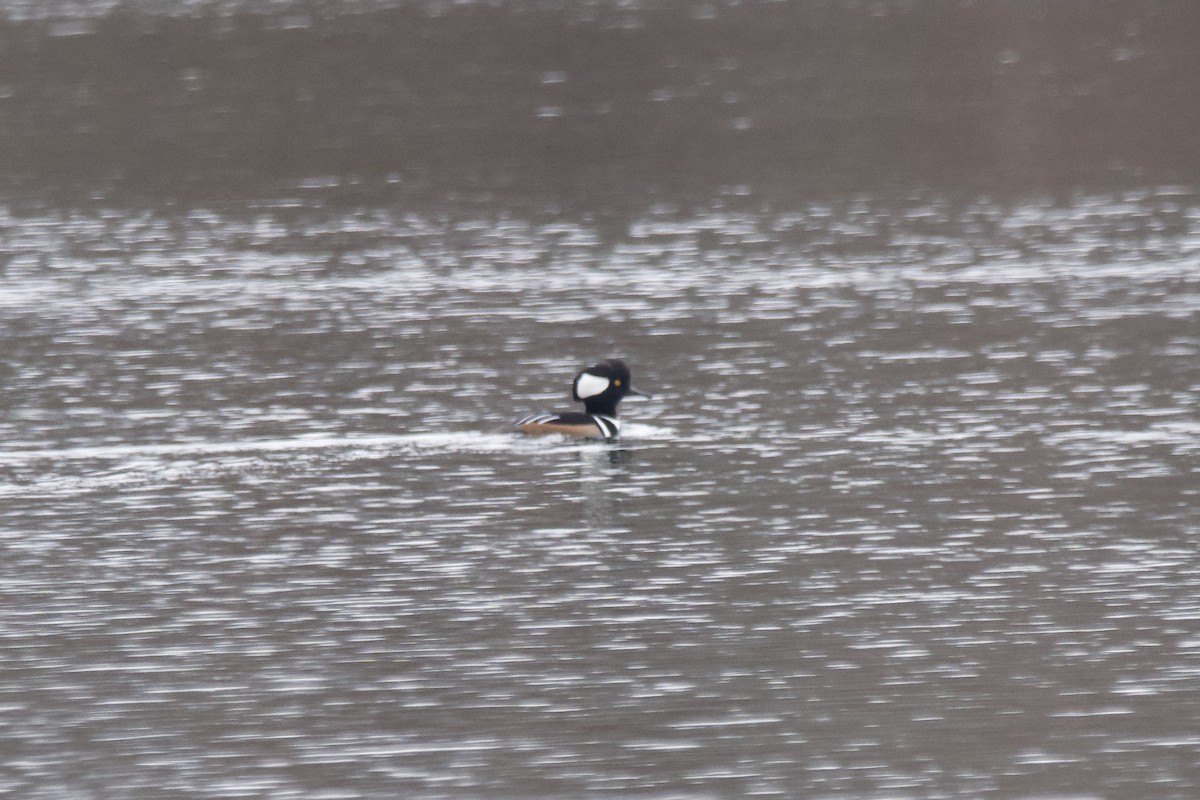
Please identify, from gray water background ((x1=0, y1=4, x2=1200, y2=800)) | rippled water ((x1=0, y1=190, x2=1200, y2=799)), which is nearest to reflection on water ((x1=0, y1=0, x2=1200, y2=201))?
gray water background ((x1=0, y1=4, x2=1200, y2=800))

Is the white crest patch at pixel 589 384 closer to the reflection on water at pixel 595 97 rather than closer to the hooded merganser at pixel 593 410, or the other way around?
the hooded merganser at pixel 593 410

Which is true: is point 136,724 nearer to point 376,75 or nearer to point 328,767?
point 328,767

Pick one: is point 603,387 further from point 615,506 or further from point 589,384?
point 615,506

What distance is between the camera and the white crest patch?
2433 cm

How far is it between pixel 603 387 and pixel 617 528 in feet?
15.9

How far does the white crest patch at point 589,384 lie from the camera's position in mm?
24328

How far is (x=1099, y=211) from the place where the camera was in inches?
1540

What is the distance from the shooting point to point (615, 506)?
67.9 ft

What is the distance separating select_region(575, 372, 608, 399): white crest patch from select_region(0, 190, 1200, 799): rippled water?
0.76 m

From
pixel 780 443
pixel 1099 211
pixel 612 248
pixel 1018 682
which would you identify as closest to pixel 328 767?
pixel 1018 682

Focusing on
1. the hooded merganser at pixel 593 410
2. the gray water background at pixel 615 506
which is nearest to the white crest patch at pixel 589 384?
the hooded merganser at pixel 593 410

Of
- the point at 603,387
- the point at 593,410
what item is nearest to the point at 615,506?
the point at 603,387

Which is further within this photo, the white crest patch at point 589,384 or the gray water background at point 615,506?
the white crest patch at point 589,384

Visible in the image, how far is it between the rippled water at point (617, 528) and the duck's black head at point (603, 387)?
0.72m
